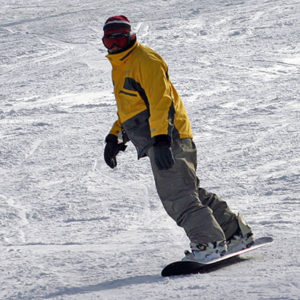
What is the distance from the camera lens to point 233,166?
6.36 m

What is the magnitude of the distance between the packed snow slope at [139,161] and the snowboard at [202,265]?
0.07 m

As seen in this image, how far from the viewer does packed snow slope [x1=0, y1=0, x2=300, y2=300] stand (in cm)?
329

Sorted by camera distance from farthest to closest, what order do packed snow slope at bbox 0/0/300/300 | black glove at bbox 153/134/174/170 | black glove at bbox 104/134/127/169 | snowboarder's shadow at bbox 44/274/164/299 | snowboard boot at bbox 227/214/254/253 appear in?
black glove at bbox 104/134/127/169 < snowboard boot at bbox 227/214/254/253 < packed snow slope at bbox 0/0/300/300 < black glove at bbox 153/134/174/170 < snowboarder's shadow at bbox 44/274/164/299

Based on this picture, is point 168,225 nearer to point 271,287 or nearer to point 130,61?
point 130,61

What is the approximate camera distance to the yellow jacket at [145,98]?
126 inches

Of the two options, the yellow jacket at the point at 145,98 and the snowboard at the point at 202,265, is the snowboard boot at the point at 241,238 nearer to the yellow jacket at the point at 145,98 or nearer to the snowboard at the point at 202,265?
the snowboard at the point at 202,265

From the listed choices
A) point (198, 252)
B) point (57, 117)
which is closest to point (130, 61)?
point (198, 252)

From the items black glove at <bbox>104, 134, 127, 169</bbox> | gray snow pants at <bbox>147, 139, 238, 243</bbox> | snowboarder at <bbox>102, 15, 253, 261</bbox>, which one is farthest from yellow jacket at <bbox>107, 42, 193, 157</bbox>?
black glove at <bbox>104, 134, 127, 169</bbox>

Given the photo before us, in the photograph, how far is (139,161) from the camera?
22.2 feet

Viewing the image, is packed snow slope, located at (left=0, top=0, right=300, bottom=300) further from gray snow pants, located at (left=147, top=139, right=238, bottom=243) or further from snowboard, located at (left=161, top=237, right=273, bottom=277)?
gray snow pants, located at (left=147, top=139, right=238, bottom=243)

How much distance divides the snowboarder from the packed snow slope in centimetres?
24

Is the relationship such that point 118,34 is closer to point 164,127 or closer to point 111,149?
point 164,127

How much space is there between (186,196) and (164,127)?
40 centimetres

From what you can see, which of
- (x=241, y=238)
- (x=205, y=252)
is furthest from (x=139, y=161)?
(x=205, y=252)
